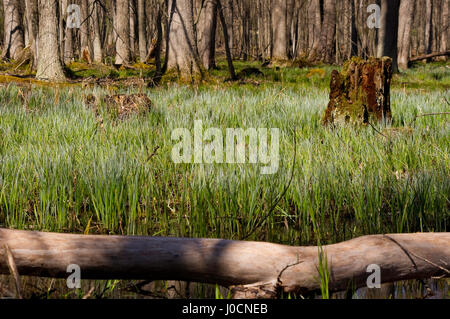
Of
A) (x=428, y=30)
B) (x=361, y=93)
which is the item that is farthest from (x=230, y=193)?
(x=428, y=30)

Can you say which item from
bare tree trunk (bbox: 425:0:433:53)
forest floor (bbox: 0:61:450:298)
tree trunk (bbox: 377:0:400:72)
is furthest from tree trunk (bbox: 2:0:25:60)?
bare tree trunk (bbox: 425:0:433:53)

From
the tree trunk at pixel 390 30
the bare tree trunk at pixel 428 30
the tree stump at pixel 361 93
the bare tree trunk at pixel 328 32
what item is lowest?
the tree stump at pixel 361 93

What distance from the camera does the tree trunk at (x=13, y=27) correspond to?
16.1 metres

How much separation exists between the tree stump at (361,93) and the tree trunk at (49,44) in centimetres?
517

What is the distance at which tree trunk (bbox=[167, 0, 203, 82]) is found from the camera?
8.78 m

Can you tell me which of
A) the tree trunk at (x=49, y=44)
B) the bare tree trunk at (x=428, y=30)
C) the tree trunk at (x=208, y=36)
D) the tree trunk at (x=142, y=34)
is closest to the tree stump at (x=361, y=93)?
the tree trunk at (x=49, y=44)

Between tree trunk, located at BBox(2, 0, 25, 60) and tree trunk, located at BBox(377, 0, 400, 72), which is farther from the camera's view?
tree trunk, located at BBox(2, 0, 25, 60)

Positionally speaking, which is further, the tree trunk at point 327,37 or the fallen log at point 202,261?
the tree trunk at point 327,37

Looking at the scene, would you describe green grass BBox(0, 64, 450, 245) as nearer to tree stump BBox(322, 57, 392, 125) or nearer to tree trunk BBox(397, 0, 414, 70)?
tree stump BBox(322, 57, 392, 125)

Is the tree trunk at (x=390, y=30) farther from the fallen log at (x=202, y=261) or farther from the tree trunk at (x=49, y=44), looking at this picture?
the fallen log at (x=202, y=261)

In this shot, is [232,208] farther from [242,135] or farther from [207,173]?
[242,135]

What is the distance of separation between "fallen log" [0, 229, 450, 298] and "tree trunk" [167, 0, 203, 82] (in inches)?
286

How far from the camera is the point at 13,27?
1627 centimetres
